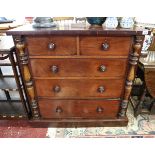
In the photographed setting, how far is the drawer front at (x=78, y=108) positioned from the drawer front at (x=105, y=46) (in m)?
0.51

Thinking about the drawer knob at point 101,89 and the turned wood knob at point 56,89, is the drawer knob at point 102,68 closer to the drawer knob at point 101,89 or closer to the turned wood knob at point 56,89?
the drawer knob at point 101,89

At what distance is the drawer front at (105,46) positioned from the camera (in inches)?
50.5

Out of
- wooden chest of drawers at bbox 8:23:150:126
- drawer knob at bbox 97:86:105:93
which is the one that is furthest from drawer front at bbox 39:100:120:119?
drawer knob at bbox 97:86:105:93

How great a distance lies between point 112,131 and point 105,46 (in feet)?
3.03

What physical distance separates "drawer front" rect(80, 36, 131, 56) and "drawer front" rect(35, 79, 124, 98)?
0.26 m

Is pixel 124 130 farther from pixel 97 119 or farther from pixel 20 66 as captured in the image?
pixel 20 66

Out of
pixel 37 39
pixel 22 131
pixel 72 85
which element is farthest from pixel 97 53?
pixel 22 131

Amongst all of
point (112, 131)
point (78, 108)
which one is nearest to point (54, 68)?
point (78, 108)

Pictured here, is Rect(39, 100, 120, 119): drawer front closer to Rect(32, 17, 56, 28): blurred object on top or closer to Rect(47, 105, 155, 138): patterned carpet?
Rect(47, 105, 155, 138): patterned carpet

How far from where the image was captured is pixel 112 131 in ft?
5.74

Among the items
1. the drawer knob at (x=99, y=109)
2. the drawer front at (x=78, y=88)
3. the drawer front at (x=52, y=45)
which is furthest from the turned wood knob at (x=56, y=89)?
the drawer knob at (x=99, y=109)

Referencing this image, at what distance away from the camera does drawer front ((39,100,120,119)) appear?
1.62 m

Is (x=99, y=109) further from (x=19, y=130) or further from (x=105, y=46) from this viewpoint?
(x=19, y=130)
